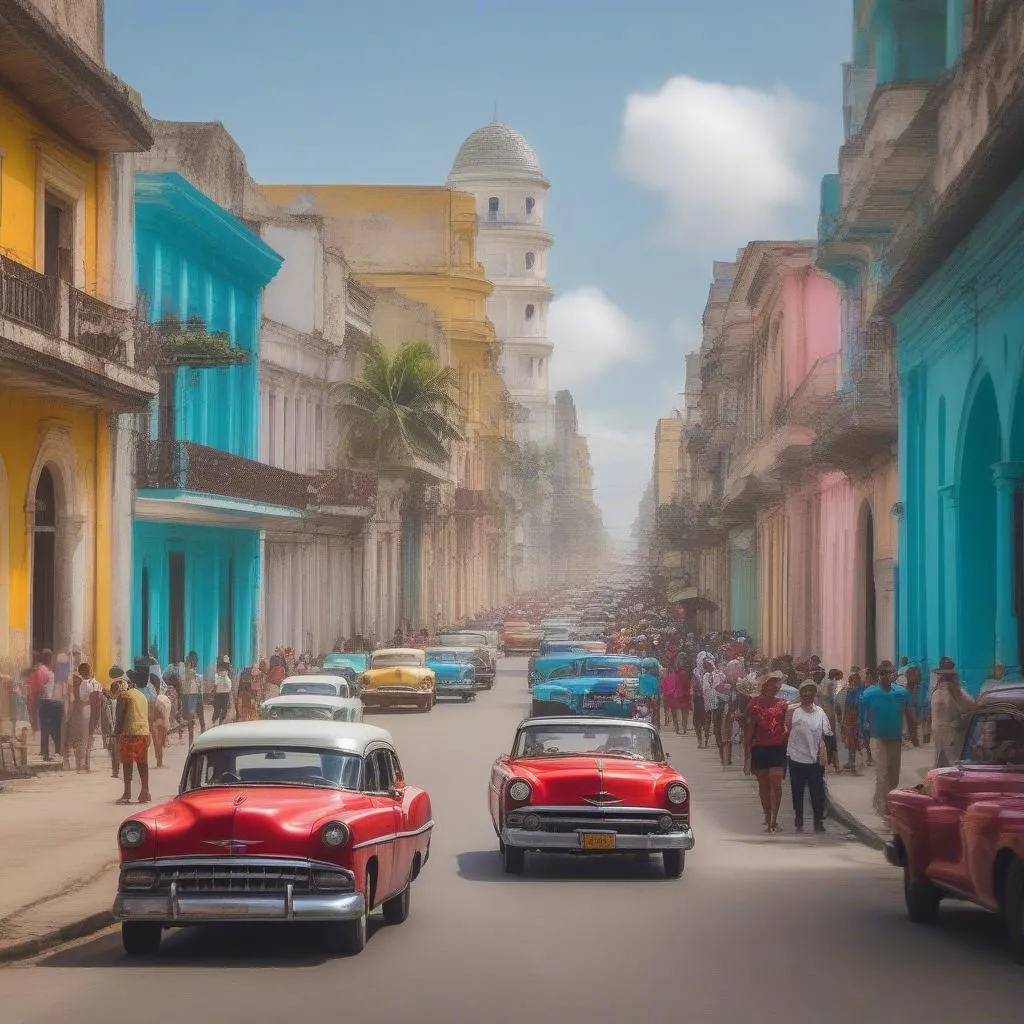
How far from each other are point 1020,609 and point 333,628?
36360 millimetres

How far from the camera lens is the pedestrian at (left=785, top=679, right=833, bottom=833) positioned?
63.6ft

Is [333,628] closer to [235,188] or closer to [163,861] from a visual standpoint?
[235,188]

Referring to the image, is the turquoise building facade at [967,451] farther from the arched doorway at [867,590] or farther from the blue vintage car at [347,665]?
the blue vintage car at [347,665]

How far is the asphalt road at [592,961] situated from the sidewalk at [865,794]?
6.64ft

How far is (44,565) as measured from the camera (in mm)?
28578

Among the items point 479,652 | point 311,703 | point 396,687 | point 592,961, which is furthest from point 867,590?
point 592,961

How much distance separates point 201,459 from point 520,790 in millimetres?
21219

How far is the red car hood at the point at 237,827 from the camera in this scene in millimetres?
11500

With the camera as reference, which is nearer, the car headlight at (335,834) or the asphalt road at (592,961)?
the asphalt road at (592,961)

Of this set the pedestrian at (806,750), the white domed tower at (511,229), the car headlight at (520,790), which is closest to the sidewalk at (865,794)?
the pedestrian at (806,750)

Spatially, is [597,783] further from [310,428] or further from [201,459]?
[310,428]

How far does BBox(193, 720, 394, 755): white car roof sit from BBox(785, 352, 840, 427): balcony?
1010 inches

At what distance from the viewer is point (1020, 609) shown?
23.2 m

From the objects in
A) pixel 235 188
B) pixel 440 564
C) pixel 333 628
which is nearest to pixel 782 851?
pixel 235 188
